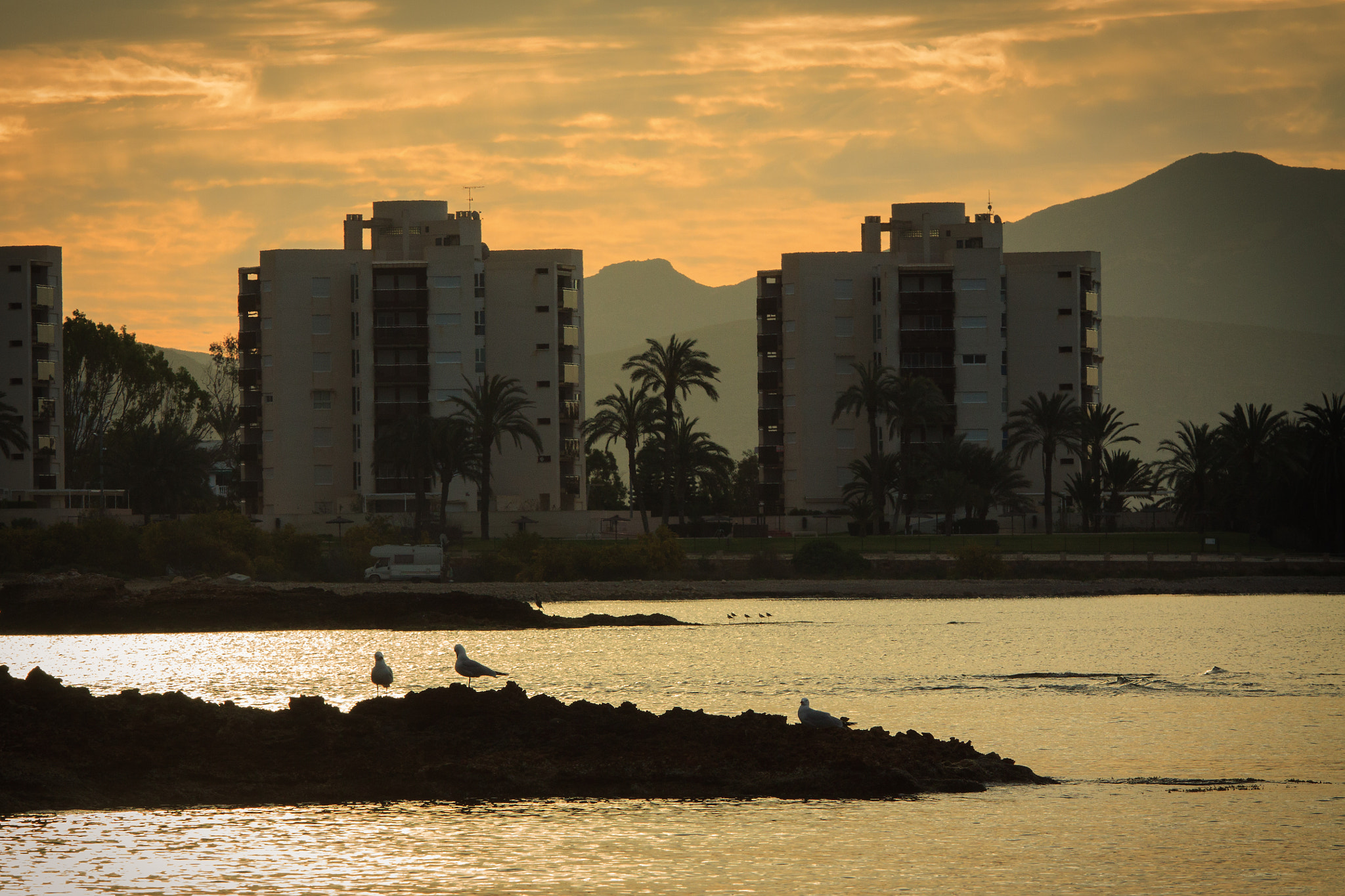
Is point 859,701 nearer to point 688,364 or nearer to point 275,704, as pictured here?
point 275,704

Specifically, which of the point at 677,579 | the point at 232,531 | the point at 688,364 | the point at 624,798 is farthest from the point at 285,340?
the point at 624,798

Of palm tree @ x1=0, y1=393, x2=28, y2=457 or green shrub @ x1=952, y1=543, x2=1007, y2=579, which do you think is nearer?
green shrub @ x1=952, y1=543, x2=1007, y2=579

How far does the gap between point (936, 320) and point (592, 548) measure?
5460 cm

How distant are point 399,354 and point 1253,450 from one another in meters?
66.2

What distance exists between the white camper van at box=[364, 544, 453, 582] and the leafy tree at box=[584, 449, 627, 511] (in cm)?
5643

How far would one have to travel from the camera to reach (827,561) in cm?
9012

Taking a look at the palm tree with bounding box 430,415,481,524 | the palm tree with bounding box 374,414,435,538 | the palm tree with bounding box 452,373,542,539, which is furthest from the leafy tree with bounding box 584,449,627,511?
the palm tree with bounding box 430,415,481,524

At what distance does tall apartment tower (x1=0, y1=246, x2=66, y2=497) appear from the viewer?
440ft

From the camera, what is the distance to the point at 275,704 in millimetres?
33188

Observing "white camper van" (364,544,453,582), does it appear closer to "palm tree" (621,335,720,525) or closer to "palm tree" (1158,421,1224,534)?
"palm tree" (621,335,720,525)

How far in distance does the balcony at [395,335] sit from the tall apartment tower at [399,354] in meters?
0.11

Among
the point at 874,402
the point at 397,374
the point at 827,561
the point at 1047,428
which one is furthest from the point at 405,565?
the point at 1047,428

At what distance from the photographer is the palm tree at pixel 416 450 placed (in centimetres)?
11025

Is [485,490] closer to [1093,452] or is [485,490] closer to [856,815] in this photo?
[1093,452]
